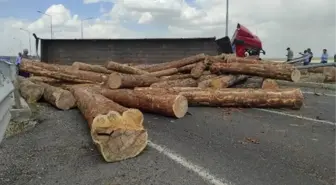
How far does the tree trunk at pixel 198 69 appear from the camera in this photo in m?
12.0

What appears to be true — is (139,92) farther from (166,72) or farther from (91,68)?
(91,68)

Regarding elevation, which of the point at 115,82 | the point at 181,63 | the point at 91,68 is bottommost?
the point at 115,82

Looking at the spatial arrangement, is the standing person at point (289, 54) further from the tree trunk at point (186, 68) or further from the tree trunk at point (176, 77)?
the tree trunk at point (176, 77)

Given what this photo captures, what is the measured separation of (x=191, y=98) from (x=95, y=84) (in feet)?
10.4

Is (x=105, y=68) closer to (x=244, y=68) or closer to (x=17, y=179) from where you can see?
(x=244, y=68)

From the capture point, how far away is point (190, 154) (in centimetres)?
548

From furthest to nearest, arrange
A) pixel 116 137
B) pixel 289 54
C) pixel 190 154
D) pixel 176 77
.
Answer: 1. pixel 289 54
2. pixel 176 77
3. pixel 190 154
4. pixel 116 137

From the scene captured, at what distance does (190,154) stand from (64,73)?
6.90m

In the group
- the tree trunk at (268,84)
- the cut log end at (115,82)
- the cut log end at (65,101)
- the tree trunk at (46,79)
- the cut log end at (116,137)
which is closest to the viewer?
the cut log end at (116,137)

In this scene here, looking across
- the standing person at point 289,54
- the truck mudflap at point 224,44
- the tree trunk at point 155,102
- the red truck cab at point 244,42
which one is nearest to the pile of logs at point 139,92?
the tree trunk at point 155,102

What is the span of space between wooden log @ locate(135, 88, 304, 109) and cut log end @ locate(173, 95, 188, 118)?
4.02 ft

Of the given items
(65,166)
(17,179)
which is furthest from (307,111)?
(17,179)

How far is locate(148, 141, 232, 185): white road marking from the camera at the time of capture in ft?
14.7

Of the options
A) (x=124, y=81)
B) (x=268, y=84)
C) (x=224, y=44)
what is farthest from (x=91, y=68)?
(x=224, y=44)
